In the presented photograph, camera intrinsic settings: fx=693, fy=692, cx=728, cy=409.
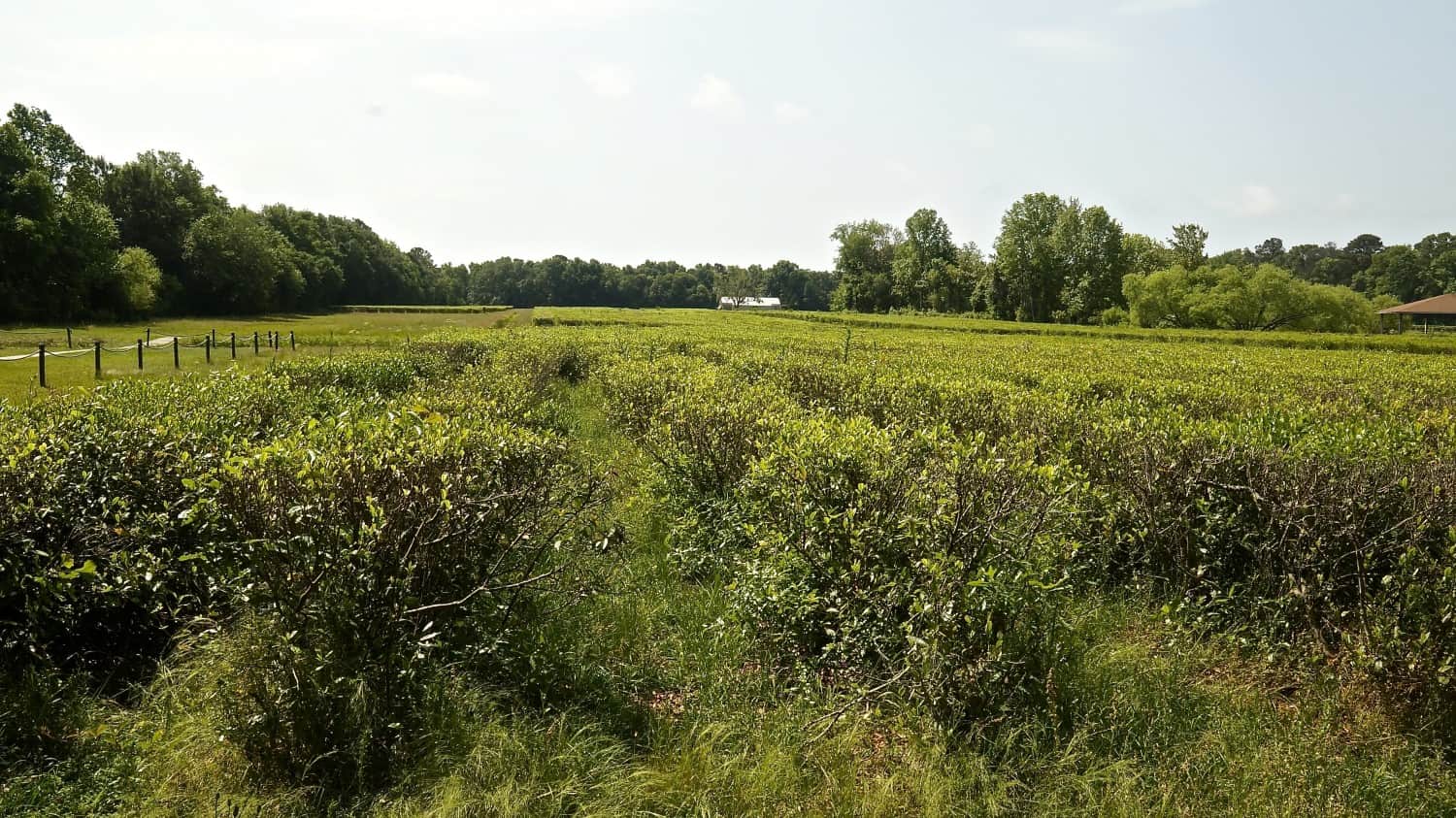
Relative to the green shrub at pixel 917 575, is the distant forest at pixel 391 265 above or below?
above

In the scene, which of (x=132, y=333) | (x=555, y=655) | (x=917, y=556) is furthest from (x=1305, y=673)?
(x=132, y=333)

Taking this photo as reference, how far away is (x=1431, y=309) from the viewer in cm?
6069

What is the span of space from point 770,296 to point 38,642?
141 metres

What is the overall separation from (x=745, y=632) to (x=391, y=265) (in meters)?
112

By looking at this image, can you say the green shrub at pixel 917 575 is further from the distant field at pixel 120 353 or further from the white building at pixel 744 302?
the white building at pixel 744 302

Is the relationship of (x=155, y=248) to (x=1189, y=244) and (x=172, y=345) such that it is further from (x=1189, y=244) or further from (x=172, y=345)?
(x=1189, y=244)

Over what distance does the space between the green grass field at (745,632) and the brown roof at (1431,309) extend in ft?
247

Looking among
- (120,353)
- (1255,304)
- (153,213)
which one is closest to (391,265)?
(153,213)

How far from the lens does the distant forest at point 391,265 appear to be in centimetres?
4156

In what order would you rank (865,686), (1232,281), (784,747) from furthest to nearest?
(1232,281)
(865,686)
(784,747)

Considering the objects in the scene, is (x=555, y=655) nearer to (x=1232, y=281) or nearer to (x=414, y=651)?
(x=414, y=651)

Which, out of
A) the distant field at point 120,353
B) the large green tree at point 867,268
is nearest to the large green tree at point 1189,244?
the large green tree at point 867,268

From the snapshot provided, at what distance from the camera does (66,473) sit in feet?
13.3

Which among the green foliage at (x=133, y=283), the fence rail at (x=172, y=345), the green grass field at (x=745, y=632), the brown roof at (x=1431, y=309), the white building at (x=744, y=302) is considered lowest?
the green grass field at (x=745, y=632)
